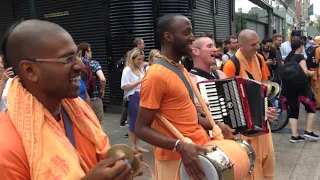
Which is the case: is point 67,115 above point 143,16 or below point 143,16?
below

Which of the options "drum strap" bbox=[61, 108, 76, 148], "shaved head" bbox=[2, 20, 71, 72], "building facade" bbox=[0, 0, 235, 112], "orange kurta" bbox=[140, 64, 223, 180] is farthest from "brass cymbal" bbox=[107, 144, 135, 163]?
"building facade" bbox=[0, 0, 235, 112]

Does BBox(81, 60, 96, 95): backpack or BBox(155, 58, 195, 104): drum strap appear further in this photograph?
BBox(81, 60, 96, 95): backpack

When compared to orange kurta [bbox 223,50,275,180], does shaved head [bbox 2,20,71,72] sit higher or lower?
higher

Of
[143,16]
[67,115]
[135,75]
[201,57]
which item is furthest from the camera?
[143,16]

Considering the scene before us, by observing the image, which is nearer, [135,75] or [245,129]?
[245,129]

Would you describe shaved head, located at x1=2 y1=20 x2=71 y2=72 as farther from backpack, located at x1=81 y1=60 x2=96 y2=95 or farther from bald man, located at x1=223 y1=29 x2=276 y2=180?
backpack, located at x1=81 y1=60 x2=96 y2=95

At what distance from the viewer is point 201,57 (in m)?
3.39

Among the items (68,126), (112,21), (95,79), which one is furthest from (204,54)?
(112,21)

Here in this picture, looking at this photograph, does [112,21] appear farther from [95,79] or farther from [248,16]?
[248,16]

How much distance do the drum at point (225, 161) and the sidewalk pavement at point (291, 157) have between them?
94.9 inches

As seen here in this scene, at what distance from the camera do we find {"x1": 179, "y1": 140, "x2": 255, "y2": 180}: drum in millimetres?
2234

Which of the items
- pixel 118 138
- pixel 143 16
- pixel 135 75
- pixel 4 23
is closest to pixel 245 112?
pixel 135 75

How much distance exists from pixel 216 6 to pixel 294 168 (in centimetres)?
756

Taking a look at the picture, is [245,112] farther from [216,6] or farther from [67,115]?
[216,6]
